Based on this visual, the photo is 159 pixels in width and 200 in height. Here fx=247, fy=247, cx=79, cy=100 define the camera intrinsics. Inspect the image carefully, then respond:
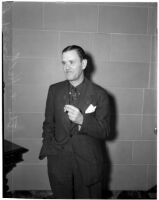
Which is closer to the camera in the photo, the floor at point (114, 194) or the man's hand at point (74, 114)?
the man's hand at point (74, 114)

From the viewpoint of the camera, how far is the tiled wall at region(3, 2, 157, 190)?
5.37 feet

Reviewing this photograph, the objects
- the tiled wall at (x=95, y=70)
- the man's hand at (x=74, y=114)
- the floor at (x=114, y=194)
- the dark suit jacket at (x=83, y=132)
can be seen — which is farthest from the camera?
the floor at (x=114, y=194)

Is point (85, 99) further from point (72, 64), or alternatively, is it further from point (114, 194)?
point (114, 194)

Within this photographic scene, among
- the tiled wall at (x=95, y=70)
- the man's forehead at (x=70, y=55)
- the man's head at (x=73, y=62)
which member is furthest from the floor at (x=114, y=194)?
the man's forehead at (x=70, y=55)

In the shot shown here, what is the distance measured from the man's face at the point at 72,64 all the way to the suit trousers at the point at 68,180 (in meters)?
0.44

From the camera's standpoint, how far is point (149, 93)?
176cm

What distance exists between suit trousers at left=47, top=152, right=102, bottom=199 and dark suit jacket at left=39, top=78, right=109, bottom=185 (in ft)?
0.12

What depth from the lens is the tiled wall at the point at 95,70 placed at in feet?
5.37

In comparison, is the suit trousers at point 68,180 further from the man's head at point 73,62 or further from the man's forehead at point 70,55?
the man's forehead at point 70,55

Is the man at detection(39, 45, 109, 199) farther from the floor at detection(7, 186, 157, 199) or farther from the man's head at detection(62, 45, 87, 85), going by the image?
the floor at detection(7, 186, 157, 199)

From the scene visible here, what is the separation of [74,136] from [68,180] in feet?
0.84

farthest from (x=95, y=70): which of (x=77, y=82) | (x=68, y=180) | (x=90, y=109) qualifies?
(x=68, y=180)

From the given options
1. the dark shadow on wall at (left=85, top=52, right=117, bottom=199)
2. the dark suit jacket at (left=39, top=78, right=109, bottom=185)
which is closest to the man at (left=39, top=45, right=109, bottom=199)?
the dark suit jacket at (left=39, top=78, right=109, bottom=185)

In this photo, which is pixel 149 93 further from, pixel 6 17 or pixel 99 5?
pixel 6 17
